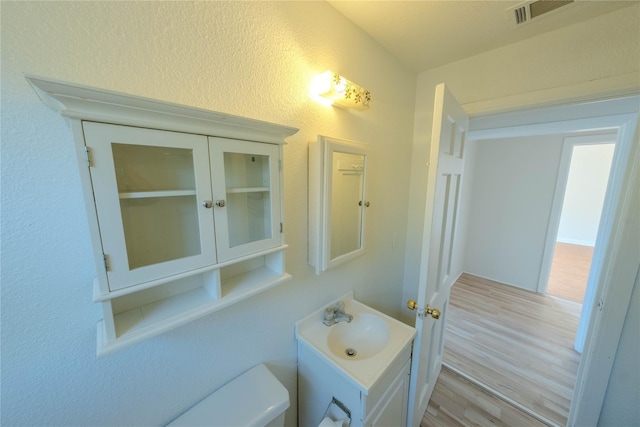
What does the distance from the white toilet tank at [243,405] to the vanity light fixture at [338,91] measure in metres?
1.29

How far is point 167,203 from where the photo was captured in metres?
0.68

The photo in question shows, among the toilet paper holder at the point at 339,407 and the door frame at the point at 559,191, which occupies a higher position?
the door frame at the point at 559,191

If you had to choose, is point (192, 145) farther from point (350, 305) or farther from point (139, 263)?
point (350, 305)

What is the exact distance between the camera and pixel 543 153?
9.46ft

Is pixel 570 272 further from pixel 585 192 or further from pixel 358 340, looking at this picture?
pixel 358 340

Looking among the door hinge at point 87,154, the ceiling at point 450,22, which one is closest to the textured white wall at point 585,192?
the ceiling at point 450,22

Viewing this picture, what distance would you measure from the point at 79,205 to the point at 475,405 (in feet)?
7.98

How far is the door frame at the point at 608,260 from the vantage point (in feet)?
3.18

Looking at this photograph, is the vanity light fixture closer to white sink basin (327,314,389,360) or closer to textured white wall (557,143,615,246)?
white sink basin (327,314,389,360)

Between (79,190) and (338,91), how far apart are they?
97cm

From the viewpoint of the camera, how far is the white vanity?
92 cm

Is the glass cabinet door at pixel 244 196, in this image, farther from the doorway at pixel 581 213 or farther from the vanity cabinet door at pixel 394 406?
the doorway at pixel 581 213

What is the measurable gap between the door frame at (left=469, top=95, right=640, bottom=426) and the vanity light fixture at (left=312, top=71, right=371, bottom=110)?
99 cm

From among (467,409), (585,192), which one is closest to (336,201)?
(467,409)
